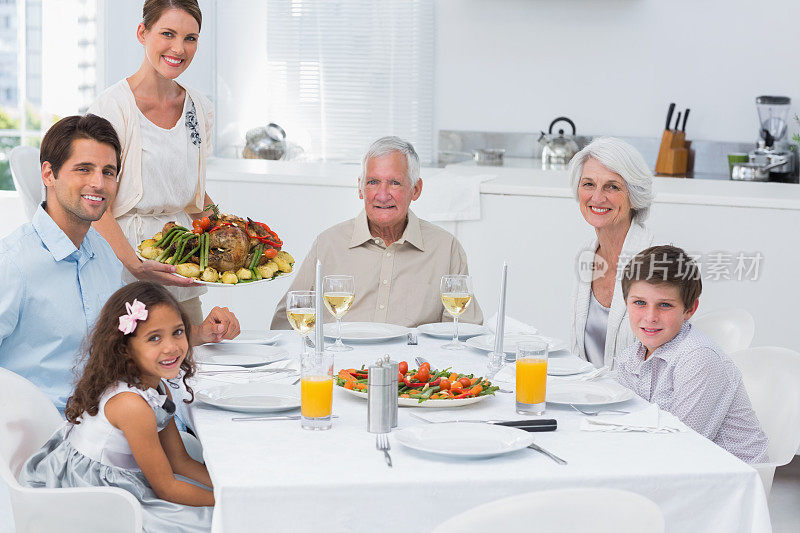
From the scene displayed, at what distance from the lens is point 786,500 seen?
2838 mm

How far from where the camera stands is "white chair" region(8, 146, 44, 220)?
2641mm

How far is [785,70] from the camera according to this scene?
434 cm

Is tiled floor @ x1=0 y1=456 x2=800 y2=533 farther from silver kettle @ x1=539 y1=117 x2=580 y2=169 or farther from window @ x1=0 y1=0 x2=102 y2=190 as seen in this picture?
window @ x1=0 y1=0 x2=102 y2=190

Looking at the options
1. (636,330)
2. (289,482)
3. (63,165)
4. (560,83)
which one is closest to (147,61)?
(63,165)

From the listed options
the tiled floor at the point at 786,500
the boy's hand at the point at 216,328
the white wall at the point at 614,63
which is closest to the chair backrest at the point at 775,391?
the tiled floor at the point at 786,500

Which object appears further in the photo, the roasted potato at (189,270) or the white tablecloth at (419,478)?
the roasted potato at (189,270)

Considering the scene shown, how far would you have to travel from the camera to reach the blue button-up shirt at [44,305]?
5.86ft

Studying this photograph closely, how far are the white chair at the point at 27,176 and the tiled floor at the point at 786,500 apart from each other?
2.25 m

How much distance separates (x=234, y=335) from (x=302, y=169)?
180cm

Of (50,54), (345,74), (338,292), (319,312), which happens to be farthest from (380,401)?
(50,54)

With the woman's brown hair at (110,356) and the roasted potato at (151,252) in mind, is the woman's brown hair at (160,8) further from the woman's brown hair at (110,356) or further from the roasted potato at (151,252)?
the woman's brown hair at (110,356)

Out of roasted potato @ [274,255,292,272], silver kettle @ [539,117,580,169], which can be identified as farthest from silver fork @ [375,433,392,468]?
silver kettle @ [539,117,580,169]

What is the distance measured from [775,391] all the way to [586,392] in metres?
0.52

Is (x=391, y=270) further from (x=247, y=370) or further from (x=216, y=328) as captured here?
(x=247, y=370)
